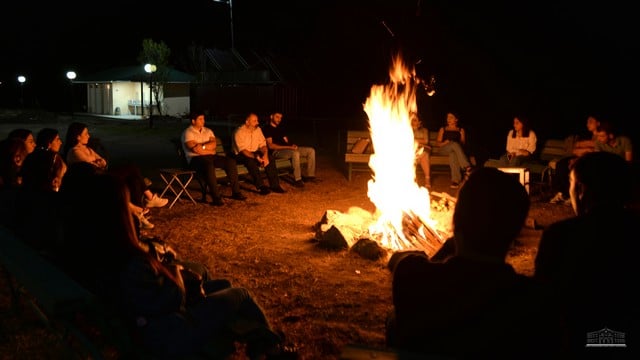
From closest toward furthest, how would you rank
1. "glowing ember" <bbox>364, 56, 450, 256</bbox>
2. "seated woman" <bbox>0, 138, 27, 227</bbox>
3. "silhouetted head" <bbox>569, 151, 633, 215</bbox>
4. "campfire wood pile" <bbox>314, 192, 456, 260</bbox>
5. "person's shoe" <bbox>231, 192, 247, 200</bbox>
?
1. "silhouetted head" <bbox>569, 151, 633, 215</bbox>
2. "seated woman" <bbox>0, 138, 27, 227</bbox>
3. "campfire wood pile" <bbox>314, 192, 456, 260</bbox>
4. "glowing ember" <bbox>364, 56, 450, 256</bbox>
5. "person's shoe" <bbox>231, 192, 247, 200</bbox>

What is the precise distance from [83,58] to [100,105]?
664 inches

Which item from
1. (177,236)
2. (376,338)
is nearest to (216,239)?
(177,236)

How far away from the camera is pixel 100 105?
132 ft

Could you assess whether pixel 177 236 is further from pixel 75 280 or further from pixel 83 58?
pixel 83 58

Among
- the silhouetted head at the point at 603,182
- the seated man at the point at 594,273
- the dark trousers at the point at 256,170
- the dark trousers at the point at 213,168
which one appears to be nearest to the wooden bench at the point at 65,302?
the seated man at the point at 594,273

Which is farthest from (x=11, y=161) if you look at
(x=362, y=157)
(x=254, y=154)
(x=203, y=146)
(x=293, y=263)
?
(x=362, y=157)

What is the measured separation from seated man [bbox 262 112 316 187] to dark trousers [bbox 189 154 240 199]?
1.43 m

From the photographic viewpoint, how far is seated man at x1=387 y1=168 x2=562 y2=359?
2.19 meters

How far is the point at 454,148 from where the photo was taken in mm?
11391

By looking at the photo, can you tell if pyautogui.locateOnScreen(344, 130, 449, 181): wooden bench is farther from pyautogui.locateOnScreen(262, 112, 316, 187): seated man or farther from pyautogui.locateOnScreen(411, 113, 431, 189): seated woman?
pyautogui.locateOnScreen(262, 112, 316, 187): seated man

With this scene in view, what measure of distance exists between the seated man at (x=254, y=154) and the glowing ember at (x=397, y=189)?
2186mm

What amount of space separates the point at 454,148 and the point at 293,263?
6003 millimetres

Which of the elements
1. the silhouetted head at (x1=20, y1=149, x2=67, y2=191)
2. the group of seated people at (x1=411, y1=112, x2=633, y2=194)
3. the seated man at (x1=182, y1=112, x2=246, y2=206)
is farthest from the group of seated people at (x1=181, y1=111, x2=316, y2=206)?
the silhouetted head at (x1=20, y1=149, x2=67, y2=191)

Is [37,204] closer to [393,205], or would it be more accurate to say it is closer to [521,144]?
[393,205]
